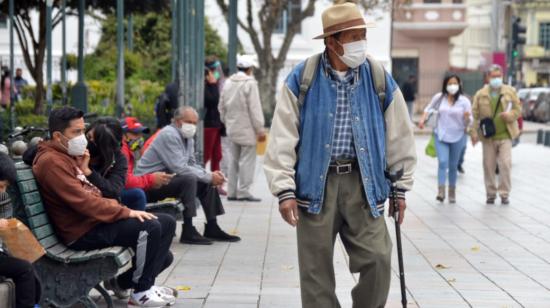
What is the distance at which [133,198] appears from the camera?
919 centimetres

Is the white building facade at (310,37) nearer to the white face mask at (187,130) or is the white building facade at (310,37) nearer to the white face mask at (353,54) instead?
the white face mask at (187,130)

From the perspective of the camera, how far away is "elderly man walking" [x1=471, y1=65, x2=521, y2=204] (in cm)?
1492

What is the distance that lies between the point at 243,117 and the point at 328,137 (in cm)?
873

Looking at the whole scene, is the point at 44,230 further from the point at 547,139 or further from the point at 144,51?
the point at 144,51

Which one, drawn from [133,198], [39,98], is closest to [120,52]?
[39,98]

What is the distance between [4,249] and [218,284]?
9.01ft

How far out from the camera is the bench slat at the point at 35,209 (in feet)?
23.3

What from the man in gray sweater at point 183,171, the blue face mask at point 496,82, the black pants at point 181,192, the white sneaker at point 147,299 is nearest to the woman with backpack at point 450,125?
the blue face mask at point 496,82

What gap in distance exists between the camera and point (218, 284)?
898 cm

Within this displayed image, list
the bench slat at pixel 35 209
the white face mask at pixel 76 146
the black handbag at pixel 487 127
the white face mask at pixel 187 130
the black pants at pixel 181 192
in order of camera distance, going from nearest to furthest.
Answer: the bench slat at pixel 35 209 < the white face mask at pixel 76 146 < the black pants at pixel 181 192 < the white face mask at pixel 187 130 < the black handbag at pixel 487 127

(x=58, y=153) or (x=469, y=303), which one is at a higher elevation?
(x=58, y=153)

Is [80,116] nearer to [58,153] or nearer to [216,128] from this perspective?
[58,153]

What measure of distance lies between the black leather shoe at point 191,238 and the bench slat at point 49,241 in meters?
3.70

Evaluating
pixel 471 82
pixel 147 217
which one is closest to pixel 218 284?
pixel 147 217
